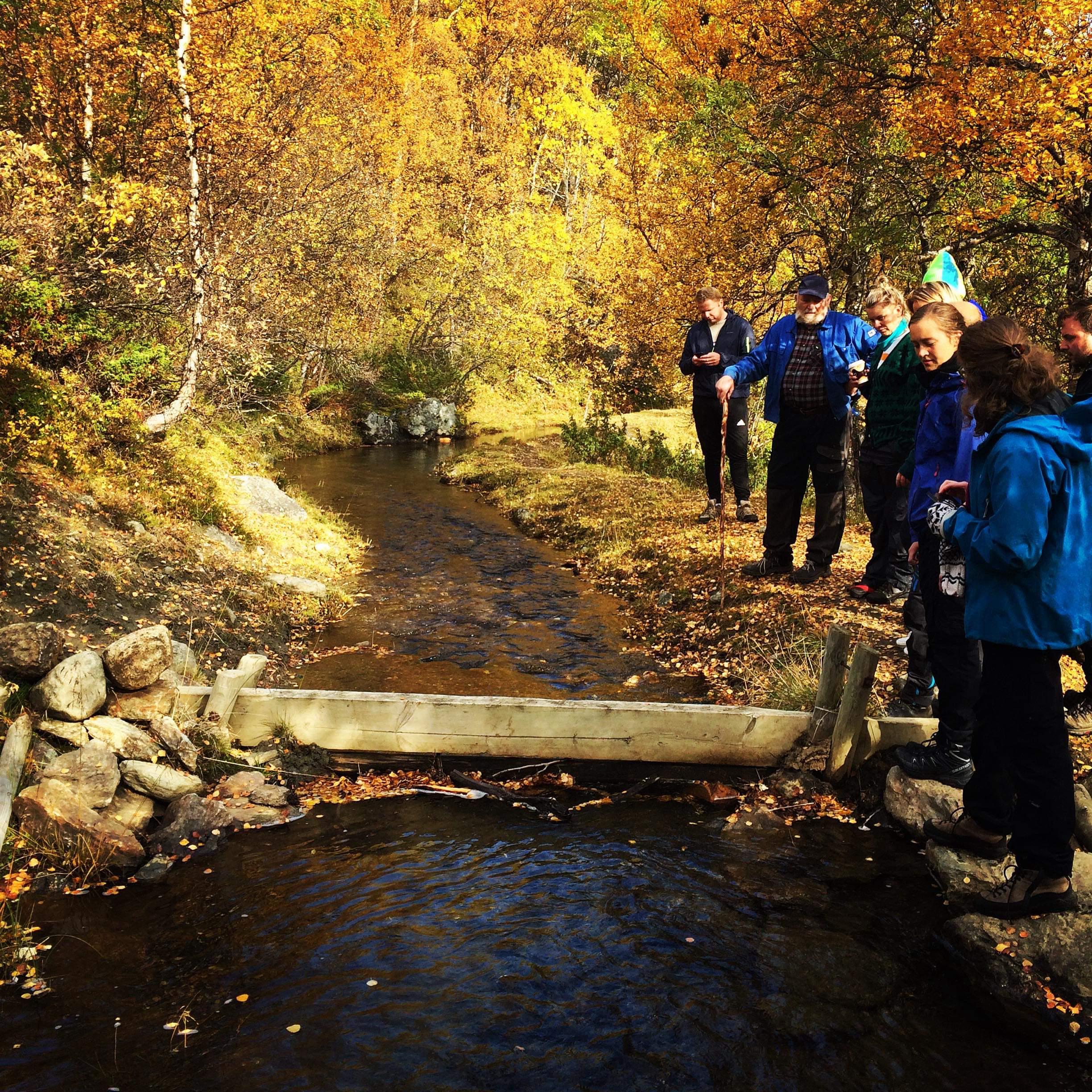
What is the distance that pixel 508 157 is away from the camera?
3703 cm

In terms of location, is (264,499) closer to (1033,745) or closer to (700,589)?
(700,589)

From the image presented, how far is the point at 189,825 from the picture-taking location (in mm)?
5016

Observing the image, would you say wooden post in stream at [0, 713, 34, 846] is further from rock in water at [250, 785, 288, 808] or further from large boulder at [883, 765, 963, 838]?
large boulder at [883, 765, 963, 838]

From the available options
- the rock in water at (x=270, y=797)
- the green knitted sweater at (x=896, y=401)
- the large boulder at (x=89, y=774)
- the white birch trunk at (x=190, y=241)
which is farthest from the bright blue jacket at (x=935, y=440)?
the white birch trunk at (x=190, y=241)

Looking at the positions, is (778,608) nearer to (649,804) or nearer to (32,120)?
(649,804)

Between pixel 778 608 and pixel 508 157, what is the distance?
111 feet

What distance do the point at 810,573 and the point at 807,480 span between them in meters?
0.86

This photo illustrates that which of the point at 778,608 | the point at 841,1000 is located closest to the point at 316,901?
the point at 841,1000

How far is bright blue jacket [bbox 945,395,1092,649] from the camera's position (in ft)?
11.3

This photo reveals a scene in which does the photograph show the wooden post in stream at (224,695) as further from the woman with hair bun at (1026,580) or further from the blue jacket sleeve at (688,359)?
the blue jacket sleeve at (688,359)

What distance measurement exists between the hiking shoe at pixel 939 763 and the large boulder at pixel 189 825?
3.89m

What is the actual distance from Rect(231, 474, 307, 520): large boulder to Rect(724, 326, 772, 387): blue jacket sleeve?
7.98 meters

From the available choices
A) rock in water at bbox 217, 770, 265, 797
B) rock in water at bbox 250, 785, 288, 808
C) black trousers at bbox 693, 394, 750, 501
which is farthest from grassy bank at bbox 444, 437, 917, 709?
rock in water at bbox 217, 770, 265, 797

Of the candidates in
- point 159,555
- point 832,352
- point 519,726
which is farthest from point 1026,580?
point 159,555
